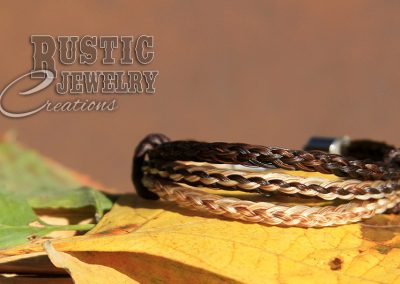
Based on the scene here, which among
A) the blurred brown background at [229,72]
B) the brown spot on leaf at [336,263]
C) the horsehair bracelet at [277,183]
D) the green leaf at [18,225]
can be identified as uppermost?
the blurred brown background at [229,72]

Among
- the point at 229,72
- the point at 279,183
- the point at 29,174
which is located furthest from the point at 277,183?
the point at 229,72

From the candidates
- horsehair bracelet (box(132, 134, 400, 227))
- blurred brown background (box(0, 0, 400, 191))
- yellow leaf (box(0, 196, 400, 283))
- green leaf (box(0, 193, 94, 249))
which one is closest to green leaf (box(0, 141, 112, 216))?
green leaf (box(0, 193, 94, 249))

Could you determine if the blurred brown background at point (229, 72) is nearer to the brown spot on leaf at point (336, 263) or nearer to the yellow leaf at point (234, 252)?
the yellow leaf at point (234, 252)

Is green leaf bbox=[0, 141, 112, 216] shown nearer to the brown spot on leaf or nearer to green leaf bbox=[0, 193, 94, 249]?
green leaf bbox=[0, 193, 94, 249]

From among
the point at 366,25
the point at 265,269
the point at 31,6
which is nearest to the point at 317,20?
the point at 366,25

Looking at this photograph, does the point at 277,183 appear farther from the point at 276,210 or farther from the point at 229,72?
the point at 229,72

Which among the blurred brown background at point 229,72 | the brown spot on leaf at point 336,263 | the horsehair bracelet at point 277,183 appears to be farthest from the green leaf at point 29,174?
the blurred brown background at point 229,72
